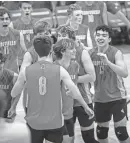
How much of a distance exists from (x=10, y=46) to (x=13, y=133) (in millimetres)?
4041

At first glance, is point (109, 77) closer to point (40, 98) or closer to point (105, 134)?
point (105, 134)

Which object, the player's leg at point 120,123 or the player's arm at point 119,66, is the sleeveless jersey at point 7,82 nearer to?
the player's arm at point 119,66

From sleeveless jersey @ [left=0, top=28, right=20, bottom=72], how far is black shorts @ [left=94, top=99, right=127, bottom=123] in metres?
2.16

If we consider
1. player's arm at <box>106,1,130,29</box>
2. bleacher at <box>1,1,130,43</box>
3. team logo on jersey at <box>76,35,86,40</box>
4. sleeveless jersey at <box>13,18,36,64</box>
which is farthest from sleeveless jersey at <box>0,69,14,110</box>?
bleacher at <box>1,1,130,43</box>

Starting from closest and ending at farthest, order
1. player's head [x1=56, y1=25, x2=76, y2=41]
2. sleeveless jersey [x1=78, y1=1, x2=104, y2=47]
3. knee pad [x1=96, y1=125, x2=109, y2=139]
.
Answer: player's head [x1=56, y1=25, x2=76, y2=41] → knee pad [x1=96, y1=125, x2=109, y2=139] → sleeveless jersey [x1=78, y1=1, x2=104, y2=47]

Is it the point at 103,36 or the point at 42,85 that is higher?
the point at 103,36

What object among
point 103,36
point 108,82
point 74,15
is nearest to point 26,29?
point 74,15

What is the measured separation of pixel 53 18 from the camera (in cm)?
1591

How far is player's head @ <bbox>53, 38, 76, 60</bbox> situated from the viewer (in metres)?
5.61

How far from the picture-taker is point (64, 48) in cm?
562

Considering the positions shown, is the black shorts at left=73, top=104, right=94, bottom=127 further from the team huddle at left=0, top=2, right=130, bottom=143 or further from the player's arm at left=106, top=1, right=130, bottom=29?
the player's arm at left=106, top=1, right=130, bottom=29

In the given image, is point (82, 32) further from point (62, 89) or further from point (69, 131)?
point (62, 89)

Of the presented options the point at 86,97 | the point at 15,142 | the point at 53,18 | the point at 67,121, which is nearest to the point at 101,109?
the point at 86,97

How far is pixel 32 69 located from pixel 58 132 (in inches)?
29.3
